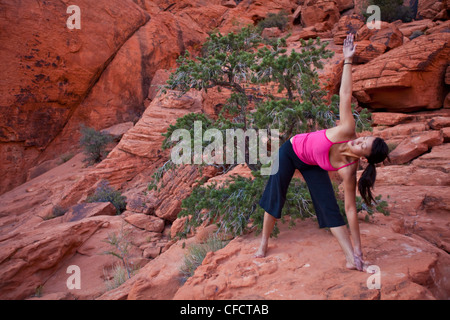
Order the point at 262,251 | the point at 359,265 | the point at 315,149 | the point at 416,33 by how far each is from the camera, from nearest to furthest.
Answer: the point at 359,265
the point at 315,149
the point at 262,251
the point at 416,33

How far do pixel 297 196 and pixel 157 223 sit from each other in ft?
12.7

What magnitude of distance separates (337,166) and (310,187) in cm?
38

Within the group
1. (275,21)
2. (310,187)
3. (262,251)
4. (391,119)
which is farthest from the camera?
(275,21)

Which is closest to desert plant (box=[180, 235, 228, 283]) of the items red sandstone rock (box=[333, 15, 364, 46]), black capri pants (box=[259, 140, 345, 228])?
black capri pants (box=[259, 140, 345, 228])

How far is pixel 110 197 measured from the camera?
285 inches

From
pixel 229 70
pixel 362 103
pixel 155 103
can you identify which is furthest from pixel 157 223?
pixel 362 103

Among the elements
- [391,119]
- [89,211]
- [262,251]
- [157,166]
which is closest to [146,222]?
[89,211]

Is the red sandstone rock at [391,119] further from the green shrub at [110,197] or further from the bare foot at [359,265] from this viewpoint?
the green shrub at [110,197]

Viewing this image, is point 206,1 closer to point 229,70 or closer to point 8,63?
point 8,63

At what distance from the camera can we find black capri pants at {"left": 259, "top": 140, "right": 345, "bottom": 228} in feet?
7.46

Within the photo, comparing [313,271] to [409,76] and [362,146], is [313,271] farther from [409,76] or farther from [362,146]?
[409,76]

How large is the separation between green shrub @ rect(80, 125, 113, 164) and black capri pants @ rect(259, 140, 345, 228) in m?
8.51
